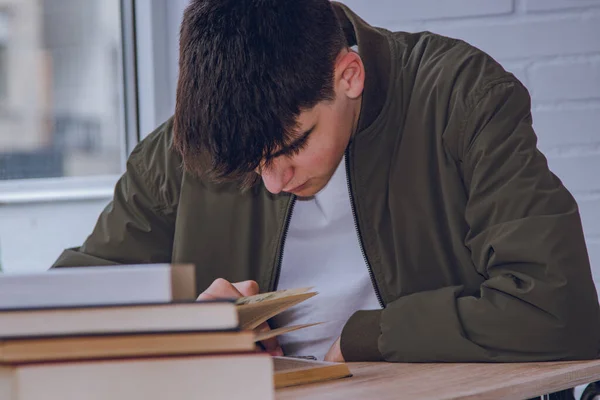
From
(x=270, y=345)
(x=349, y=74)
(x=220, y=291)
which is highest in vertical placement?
(x=349, y=74)

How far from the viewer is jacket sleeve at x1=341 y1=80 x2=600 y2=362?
972 mm

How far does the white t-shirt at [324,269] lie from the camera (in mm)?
1271

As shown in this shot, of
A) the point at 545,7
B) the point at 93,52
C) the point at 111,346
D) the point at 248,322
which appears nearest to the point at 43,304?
the point at 111,346

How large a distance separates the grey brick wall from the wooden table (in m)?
0.76

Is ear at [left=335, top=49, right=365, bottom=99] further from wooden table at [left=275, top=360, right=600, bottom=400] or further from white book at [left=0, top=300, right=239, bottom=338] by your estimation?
white book at [left=0, top=300, right=239, bottom=338]

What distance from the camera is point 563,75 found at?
1.64m

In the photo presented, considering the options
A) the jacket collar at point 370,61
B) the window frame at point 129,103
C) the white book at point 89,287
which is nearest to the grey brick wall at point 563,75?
the jacket collar at point 370,61

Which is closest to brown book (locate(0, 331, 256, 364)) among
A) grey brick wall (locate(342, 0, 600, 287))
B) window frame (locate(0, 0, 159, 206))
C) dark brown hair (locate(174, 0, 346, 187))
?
dark brown hair (locate(174, 0, 346, 187))

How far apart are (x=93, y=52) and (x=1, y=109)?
242mm

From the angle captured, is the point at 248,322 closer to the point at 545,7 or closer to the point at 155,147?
the point at 155,147

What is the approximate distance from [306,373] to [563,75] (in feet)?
3.48

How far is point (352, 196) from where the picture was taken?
123 cm

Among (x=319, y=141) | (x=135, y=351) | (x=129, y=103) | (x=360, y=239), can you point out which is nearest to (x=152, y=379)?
(x=135, y=351)

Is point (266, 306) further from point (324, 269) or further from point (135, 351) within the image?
point (324, 269)
